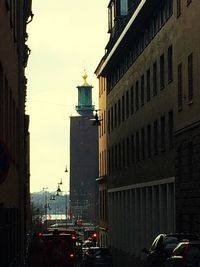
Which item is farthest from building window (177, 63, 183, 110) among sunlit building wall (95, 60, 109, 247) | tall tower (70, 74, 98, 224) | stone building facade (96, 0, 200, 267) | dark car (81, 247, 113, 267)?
tall tower (70, 74, 98, 224)

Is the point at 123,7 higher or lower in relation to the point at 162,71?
higher

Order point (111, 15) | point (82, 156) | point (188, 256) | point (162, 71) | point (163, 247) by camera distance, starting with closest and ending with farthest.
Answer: point (188, 256) → point (163, 247) → point (162, 71) → point (111, 15) → point (82, 156)

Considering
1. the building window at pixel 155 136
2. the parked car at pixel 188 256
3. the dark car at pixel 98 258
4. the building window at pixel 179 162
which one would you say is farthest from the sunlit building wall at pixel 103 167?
the parked car at pixel 188 256

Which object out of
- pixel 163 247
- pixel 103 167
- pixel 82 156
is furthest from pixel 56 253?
pixel 82 156

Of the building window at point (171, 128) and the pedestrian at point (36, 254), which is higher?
the building window at point (171, 128)

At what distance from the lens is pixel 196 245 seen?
66.9 feet

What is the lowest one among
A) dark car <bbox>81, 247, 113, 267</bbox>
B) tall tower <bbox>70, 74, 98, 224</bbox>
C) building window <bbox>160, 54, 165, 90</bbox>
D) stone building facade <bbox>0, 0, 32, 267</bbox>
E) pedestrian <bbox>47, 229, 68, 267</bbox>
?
dark car <bbox>81, 247, 113, 267</bbox>

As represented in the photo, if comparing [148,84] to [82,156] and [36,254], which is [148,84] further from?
[82,156]

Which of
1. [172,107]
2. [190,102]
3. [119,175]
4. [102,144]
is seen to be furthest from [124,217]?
[190,102]

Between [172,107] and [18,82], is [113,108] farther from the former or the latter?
[18,82]

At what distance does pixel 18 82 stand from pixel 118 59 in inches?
1396

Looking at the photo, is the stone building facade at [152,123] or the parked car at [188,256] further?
the stone building facade at [152,123]

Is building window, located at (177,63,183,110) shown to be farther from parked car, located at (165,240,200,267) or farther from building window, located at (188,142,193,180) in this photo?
parked car, located at (165,240,200,267)

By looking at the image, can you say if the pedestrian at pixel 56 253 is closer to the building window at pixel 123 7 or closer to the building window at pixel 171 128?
the building window at pixel 171 128
